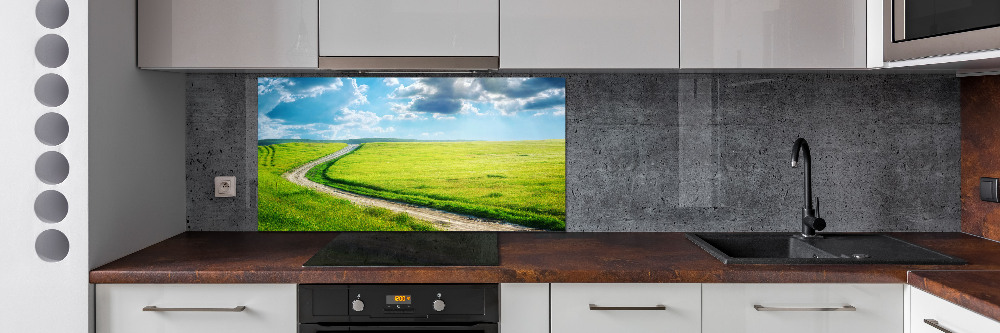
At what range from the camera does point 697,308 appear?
5.79 ft

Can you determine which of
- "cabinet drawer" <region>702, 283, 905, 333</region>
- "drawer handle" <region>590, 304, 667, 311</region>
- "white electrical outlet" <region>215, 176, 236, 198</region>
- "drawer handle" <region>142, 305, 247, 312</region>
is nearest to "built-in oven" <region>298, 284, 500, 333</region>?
"drawer handle" <region>142, 305, 247, 312</region>

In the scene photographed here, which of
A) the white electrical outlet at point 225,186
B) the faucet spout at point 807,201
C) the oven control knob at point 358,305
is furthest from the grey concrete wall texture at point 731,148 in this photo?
the oven control knob at point 358,305

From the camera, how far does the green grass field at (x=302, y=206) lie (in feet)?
8.02

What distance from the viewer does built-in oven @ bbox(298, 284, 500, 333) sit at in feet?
5.74

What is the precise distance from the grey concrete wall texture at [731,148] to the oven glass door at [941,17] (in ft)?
1.51
